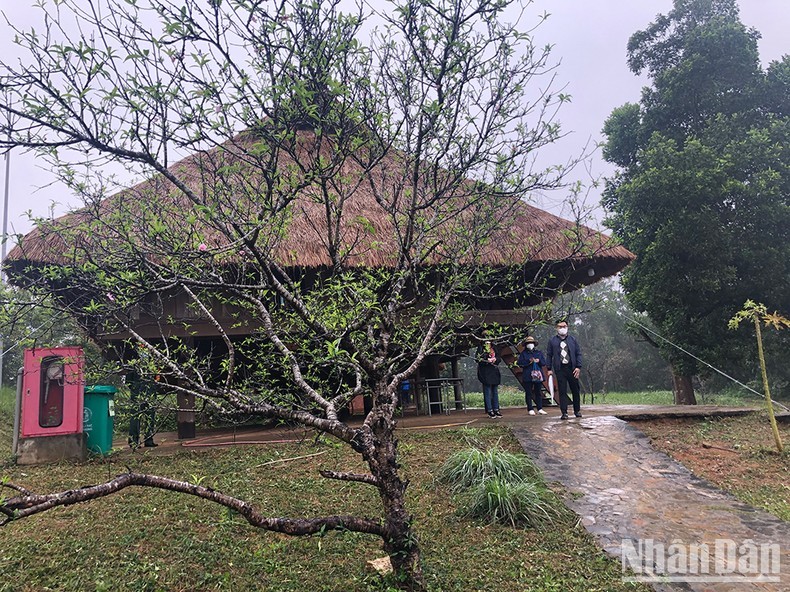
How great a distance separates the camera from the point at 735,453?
5121 millimetres

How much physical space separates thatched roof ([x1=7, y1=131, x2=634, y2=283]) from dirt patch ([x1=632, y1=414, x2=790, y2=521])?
2206 mm

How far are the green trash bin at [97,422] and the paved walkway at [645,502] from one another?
14.6ft

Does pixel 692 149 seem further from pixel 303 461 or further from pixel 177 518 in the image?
pixel 177 518

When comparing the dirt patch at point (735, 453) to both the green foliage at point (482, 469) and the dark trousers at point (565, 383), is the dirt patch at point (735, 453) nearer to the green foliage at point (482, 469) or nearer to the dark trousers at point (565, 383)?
the dark trousers at point (565, 383)

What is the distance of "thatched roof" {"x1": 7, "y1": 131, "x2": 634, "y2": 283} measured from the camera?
2.45 meters

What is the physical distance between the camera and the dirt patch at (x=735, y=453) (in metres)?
4.18

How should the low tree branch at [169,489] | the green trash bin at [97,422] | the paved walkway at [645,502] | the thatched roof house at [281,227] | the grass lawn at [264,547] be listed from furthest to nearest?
the green trash bin at [97,422] < the paved walkway at [645,502] < the grass lawn at [264,547] < the thatched roof house at [281,227] < the low tree branch at [169,489]

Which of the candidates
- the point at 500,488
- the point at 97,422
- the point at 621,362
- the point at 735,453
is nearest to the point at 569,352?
the point at 735,453

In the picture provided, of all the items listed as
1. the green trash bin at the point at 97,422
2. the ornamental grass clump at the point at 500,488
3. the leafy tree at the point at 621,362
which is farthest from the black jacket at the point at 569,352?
the leafy tree at the point at 621,362

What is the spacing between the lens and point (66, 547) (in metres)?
3.08

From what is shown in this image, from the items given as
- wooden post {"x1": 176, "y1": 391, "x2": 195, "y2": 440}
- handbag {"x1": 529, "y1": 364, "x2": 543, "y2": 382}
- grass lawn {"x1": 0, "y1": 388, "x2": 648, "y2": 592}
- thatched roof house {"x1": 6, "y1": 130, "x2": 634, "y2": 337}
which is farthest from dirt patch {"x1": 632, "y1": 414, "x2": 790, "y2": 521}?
wooden post {"x1": 176, "y1": 391, "x2": 195, "y2": 440}

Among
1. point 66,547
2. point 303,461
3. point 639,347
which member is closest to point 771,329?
point 303,461

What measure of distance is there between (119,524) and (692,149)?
36.4 feet

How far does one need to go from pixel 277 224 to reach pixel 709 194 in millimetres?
9978
